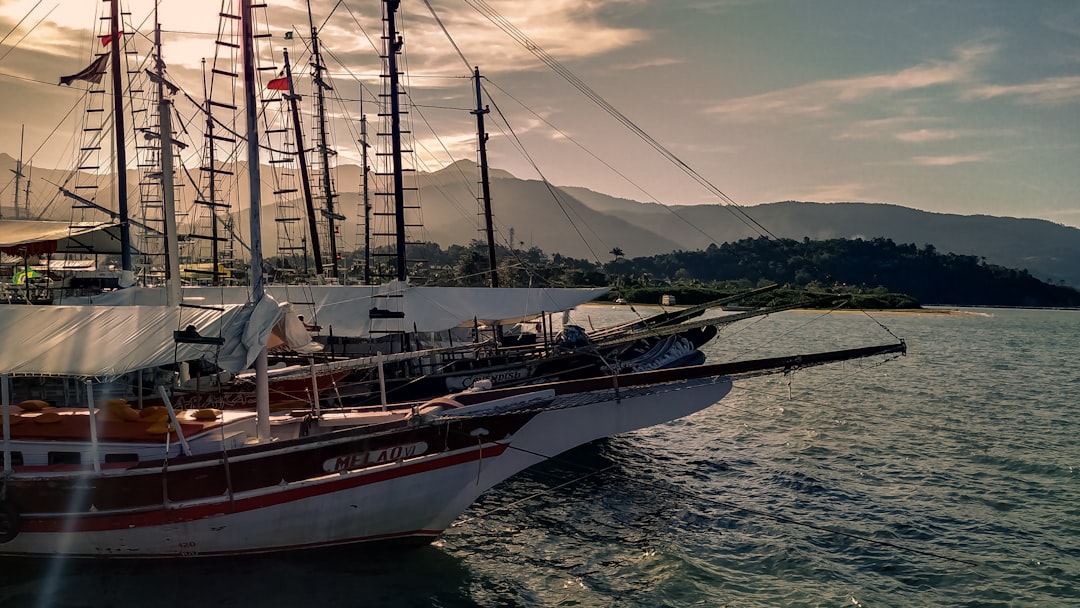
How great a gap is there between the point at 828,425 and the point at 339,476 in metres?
23.4

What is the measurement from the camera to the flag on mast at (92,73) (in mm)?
28766

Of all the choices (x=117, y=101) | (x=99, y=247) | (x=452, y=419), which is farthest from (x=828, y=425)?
(x=99, y=247)

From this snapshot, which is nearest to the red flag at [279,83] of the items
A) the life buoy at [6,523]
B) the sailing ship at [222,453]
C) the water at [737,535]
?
the sailing ship at [222,453]

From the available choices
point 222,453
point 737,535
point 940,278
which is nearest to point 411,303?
point 222,453

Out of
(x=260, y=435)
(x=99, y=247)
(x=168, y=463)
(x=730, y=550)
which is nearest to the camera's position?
(x=168, y=463)

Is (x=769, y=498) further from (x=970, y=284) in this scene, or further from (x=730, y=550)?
(x=970, y=284)

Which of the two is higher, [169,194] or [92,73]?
[92,73]

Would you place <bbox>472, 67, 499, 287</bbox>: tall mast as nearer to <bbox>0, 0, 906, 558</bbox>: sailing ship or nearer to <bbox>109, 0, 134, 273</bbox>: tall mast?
<bbox>109, 0, 134, 273</bbox>: tall mast

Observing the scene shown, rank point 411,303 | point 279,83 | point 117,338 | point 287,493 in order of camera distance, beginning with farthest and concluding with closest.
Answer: point 279,83 < point 411,303 < point 117,338 < point 287,493

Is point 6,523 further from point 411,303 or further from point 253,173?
point 411,303

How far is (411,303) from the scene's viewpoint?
27891 mm

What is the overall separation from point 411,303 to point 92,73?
16708 millimetres

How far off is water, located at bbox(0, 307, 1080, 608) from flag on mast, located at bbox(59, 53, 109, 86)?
2291 cm

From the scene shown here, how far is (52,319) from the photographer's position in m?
14.8
